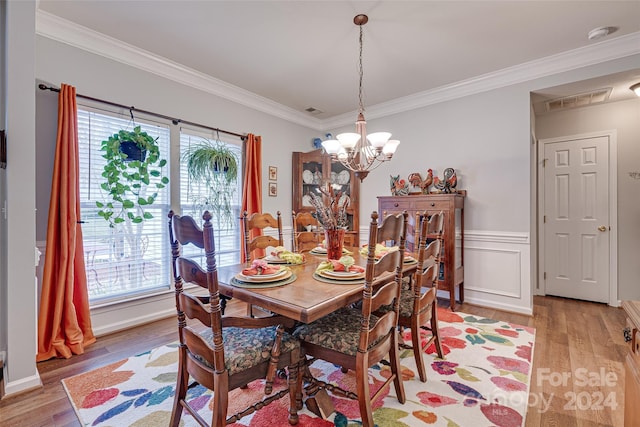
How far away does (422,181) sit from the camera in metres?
3.84

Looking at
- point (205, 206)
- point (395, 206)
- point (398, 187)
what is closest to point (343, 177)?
point (398, 187)

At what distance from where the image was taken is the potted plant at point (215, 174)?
129 inches

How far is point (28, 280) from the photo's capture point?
1.92 m

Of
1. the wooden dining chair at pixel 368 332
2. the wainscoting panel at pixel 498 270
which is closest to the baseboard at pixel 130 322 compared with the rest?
the wooden dining chair at pixel 368 332

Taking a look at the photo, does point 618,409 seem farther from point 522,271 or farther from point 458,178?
point 458,178

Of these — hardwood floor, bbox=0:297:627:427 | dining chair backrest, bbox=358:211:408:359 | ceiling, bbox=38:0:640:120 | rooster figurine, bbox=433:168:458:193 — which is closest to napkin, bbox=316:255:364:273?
dining chair backrest, bbox=358:211:408:359

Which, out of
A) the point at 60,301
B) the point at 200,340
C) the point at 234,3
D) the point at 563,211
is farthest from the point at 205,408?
the point at 563,211

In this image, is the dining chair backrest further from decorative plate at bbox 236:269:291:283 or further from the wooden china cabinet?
the wooden china cabinet

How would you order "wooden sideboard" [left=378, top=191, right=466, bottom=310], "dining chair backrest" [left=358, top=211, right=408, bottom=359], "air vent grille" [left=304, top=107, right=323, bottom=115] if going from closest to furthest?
"dining chair backrest" [left=358, top=211, right=408, bottom=359] → "wooden sideboard" [left=378, top=191, right=466, bottom=310] → "air vent grille" [left=304, top=107, right=323, bottom=115]

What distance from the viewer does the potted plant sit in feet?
10.8

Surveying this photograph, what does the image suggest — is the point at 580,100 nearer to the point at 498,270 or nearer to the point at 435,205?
the point at 435,205

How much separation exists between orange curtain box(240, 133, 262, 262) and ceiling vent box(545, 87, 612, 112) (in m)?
3.66

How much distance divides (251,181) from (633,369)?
3541 mm

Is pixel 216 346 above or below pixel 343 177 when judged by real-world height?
below
